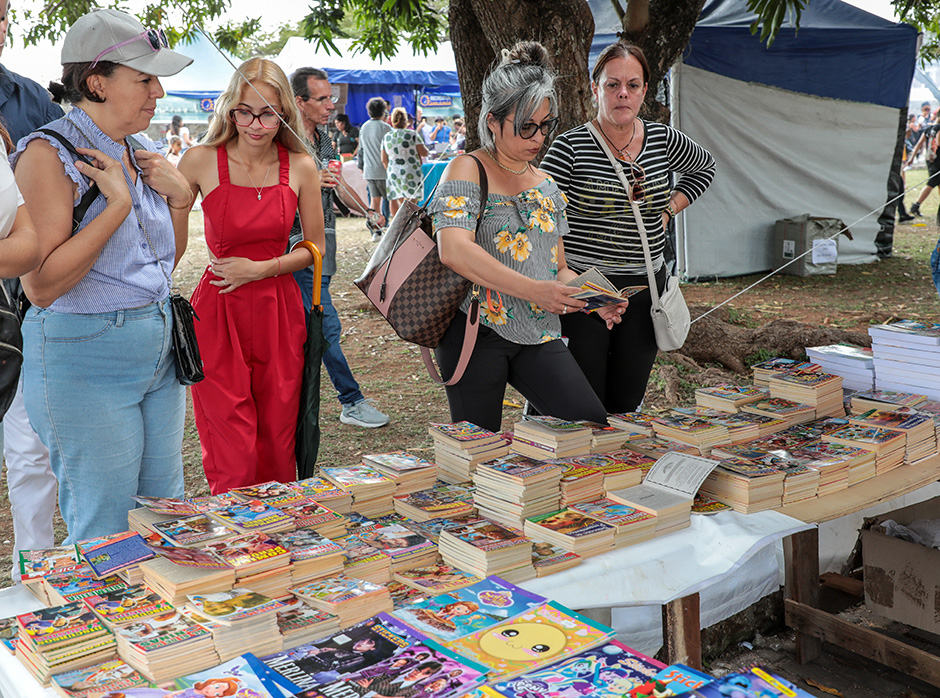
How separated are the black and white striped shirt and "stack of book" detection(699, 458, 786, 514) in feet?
3.52

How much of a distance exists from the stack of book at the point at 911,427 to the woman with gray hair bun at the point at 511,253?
31.7 inches

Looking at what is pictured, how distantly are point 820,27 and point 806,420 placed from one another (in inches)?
304

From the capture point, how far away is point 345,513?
6.48 ft

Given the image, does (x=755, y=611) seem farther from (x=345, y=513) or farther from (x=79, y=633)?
(x=79, y=633)

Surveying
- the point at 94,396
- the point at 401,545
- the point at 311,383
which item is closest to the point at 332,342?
the point at 311,383

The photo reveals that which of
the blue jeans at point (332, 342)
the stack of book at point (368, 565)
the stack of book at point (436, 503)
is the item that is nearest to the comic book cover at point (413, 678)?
the stack of book at point (368, 565)

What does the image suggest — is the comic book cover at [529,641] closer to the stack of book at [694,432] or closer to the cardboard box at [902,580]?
the stack of book at [694,432]

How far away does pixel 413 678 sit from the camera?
1295 millimetres

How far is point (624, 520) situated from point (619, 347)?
4.13 feet

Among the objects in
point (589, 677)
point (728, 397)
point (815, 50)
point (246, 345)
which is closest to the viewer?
point (589, 677)

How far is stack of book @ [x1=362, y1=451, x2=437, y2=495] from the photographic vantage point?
207 centimetres

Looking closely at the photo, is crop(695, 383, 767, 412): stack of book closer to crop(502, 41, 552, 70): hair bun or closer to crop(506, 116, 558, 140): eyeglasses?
crop(506, 116, 558, 140): eyeglasses

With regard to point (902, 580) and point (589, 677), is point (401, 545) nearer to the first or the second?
point (589, 677)

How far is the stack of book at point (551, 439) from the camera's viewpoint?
7.30 feet
